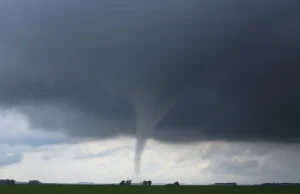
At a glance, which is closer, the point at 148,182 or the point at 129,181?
the point at 148,182

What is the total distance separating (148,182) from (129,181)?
15.9 meters

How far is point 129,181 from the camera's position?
648 feet

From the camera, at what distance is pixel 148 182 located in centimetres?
18475
